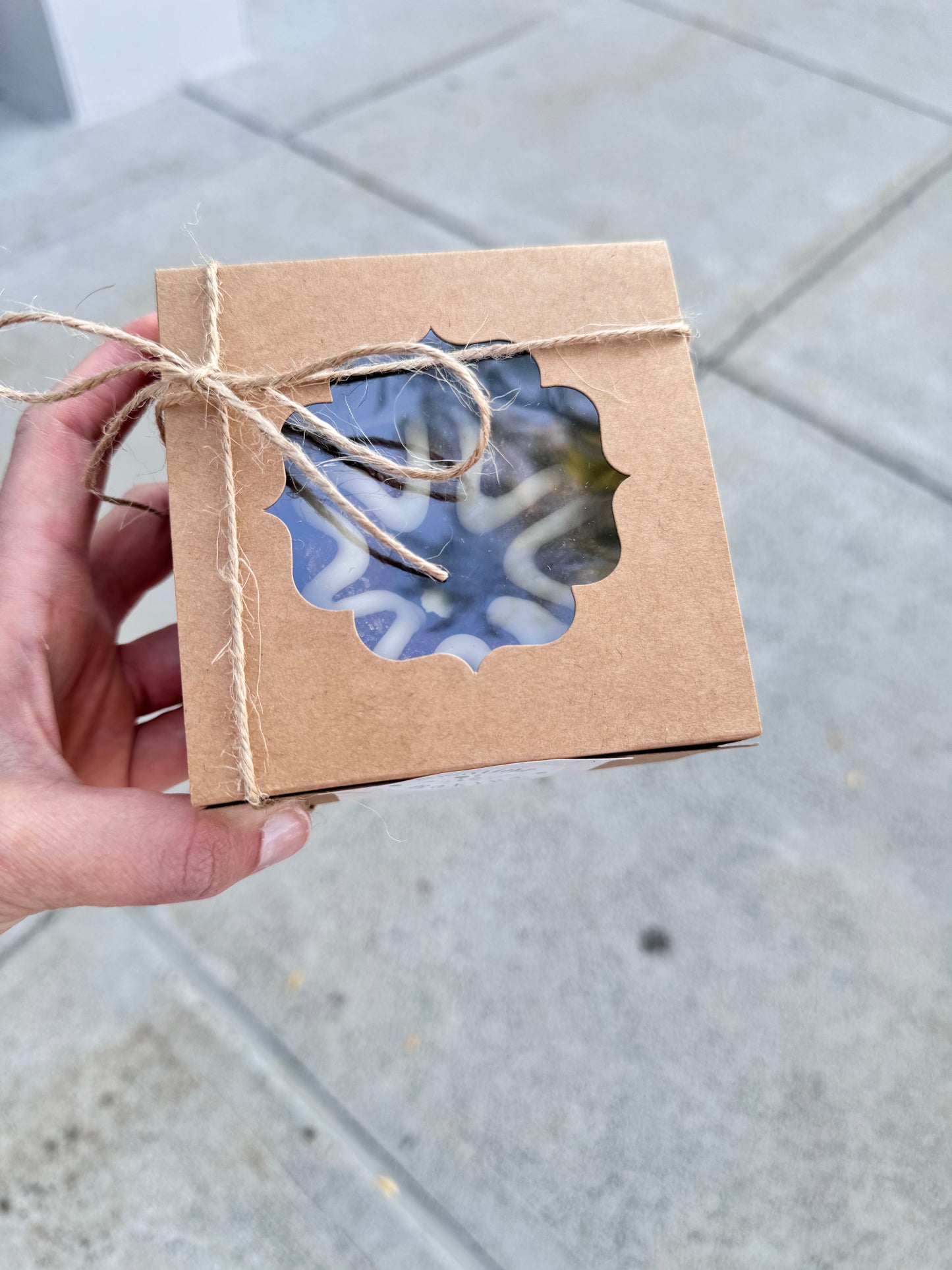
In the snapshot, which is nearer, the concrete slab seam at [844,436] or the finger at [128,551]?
the finger at [128,551]

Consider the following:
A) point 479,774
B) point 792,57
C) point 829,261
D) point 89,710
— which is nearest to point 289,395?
point 479,774

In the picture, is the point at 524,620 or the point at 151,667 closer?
the point at 524,620

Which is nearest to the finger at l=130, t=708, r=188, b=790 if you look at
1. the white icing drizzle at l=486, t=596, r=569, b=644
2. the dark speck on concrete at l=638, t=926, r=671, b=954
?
the white icing drizzle at l=486, t=596, r=569, b=644

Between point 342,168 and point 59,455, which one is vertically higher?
point 59,455

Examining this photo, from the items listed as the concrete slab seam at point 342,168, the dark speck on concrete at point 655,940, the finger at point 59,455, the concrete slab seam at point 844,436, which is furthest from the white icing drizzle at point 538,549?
the concrete slab seam at point 342,168

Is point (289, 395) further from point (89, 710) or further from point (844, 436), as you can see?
point (844, 436)

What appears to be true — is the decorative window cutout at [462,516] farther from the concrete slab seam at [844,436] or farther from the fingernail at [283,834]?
the concrete slab seam at [844,436]
